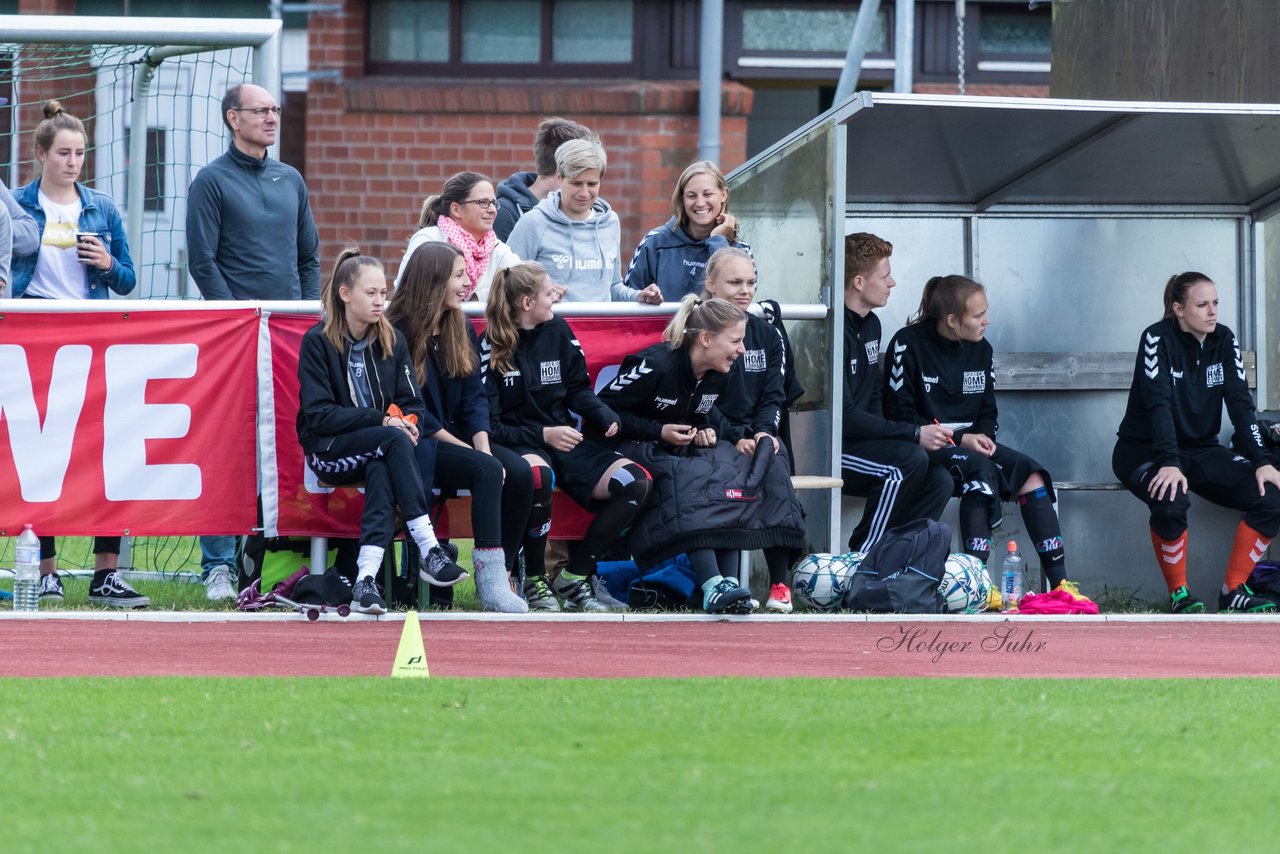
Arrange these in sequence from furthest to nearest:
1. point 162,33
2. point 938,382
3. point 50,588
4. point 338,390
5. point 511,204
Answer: point 511,204, point 938,382, point 162,33, point 50,588, point 338,390


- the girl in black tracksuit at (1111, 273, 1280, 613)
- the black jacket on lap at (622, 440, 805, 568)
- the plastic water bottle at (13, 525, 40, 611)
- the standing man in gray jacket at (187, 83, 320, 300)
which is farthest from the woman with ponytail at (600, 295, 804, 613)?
the plastic water bottle at (13, 525, 40, 611)

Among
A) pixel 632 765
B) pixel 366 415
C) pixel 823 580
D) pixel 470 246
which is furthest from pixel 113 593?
pixel 632 765

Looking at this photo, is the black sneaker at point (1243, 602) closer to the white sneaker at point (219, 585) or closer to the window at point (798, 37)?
the white sneaker at point (219, 585)

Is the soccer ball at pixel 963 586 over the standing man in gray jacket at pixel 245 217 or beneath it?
beneath

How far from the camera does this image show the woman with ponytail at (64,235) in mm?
8844

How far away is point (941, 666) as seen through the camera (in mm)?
6598

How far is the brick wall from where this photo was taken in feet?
50.6

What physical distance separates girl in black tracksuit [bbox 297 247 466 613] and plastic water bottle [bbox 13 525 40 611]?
118 centimetres

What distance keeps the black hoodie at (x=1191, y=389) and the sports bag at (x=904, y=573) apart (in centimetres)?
180

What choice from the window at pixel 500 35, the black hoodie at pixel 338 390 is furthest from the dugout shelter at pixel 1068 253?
the window at pixel 500 35

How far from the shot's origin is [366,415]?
7980 mm

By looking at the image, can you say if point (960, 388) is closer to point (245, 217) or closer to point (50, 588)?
point (245, 217)

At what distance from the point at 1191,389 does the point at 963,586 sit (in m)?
2.04

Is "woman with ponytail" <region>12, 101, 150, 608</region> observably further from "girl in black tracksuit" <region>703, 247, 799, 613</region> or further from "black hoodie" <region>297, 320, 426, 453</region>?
"girl in black tracksuit" <region>703, 247, 799, 613</region>
